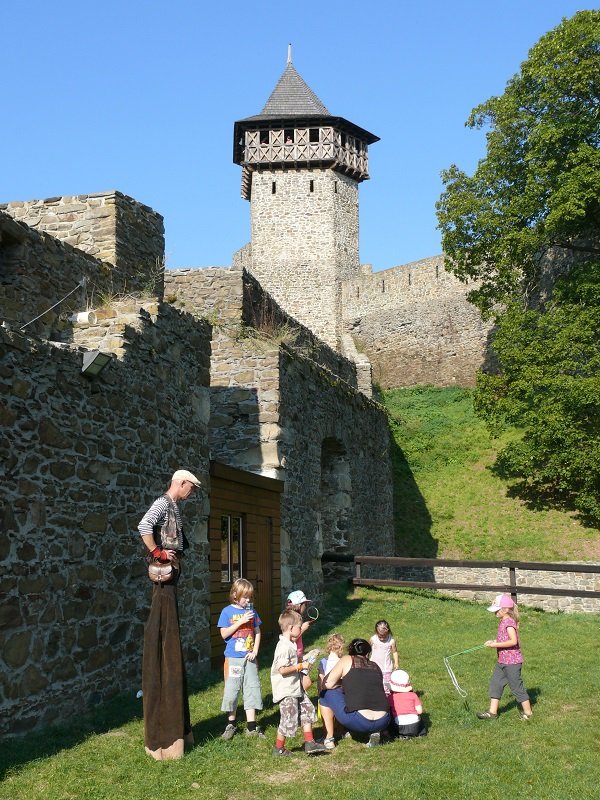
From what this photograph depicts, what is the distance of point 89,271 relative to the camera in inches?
381

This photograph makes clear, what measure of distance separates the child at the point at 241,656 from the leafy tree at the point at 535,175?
660 inches

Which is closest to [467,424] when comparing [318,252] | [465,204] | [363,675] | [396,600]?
[465,204]

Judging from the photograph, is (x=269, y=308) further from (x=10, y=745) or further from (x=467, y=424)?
(x=467, y=424)

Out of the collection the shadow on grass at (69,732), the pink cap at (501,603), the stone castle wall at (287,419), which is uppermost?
the stone castle wall at (287,419)

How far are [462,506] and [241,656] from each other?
15.5 meters

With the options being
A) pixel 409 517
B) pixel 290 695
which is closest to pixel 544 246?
pixel 409 517

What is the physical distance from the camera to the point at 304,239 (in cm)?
4006

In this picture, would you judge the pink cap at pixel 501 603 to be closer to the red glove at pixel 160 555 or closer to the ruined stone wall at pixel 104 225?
the red glove at pixel 160 555

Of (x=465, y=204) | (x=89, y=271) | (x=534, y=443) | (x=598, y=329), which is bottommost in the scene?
(x=534, y=443)

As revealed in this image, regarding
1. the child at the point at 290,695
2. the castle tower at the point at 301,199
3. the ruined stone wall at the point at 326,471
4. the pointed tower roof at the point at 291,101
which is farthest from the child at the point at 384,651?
the pointed tower roof at the point at 291,101

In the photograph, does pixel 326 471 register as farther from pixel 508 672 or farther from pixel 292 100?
pixel 292 100

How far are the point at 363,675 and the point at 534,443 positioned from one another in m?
15.0

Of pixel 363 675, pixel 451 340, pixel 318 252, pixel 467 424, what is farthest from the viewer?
pixel 318 252

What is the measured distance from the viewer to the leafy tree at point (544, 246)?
1948cm
